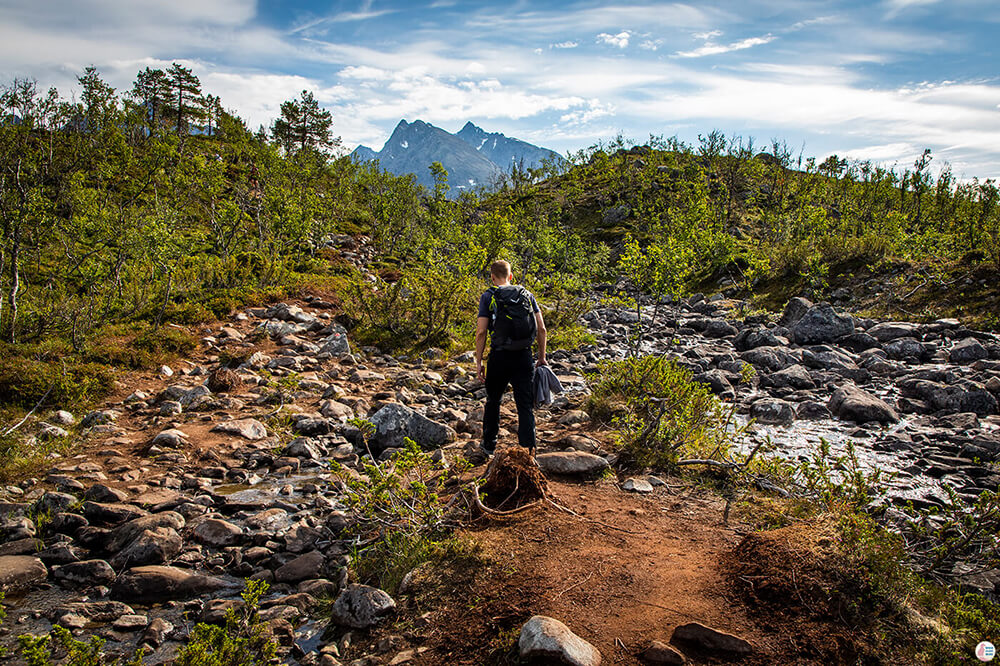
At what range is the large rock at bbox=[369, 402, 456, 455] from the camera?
7914mm

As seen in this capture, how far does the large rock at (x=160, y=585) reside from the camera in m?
4.60

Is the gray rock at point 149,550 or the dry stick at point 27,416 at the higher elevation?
the dry stick at point 27,416

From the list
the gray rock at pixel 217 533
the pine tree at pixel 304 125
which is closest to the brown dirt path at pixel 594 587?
the gray rock at pixel 217 533

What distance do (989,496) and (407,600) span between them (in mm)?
4993

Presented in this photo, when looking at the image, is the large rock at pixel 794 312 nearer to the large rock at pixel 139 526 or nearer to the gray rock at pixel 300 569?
the gray rock at pixel 300 569

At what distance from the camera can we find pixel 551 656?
330 cm

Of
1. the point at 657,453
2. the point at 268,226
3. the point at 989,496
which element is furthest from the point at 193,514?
the point at 268,226

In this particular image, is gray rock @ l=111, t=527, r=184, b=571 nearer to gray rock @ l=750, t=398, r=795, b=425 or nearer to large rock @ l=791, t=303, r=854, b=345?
gray rock @ l=750, t=398, r=795, b=425

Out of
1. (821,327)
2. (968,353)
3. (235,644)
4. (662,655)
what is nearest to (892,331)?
(821,327)

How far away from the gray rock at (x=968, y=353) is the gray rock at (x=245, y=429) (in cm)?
1554

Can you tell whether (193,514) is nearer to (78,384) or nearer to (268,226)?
(78,384)

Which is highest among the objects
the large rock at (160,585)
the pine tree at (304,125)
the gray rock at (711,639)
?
the pine tree at (304,125)

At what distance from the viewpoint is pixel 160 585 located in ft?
15.4

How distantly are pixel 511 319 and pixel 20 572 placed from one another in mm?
5441
